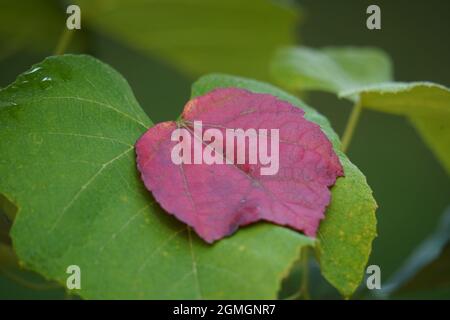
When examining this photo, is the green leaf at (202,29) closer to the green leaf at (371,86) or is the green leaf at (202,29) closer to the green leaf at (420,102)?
the green leaf at (371,86)

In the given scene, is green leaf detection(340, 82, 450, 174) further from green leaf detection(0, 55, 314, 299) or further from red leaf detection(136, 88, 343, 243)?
green leaf detection(0, 55, 314, 299)

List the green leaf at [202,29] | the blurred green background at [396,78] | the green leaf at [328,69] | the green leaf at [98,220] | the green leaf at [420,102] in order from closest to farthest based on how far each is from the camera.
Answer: the green leaf at [98,220]
the green leaf at [420,102]
the green leaf at [328,69]
the green leaf at [202,29]
the blurred green background at [396,78]

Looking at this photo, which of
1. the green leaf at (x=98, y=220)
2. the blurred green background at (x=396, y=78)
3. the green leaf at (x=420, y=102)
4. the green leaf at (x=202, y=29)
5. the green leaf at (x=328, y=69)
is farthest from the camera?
the blurred green background at (x=396, y=78)

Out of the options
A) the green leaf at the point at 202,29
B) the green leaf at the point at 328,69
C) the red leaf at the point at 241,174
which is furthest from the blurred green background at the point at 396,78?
the red leaf at the point at 241,174

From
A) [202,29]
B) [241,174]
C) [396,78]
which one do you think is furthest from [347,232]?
[396,78]

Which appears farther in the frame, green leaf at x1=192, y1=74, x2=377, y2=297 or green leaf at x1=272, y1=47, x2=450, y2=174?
green leaf at x1=272, y1=47, x2=450, y2=174

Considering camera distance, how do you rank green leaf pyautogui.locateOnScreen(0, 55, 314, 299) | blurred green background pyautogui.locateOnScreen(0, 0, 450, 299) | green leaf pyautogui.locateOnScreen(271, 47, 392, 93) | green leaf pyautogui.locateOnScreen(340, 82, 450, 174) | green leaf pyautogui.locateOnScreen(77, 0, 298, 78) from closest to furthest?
green leaf pyautogui.locateOnScreen(0, 55, 314, 299)
green leaf pyautogui.locateOnScreen(340, 82, 450, 174)
green leaf pyautogui.locateOnScreen(271, 47, 392, 93)
green leaf pyautogui.locateOnScreen(77, 0, 298, 78)
blurred green background pyautogui.locateOnScreen(0, 0, 450, 299)

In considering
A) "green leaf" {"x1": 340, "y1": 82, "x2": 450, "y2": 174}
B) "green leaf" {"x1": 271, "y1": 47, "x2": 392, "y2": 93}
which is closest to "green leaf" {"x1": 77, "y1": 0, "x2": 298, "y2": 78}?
"green leaf" {"x1": 271, "y1": 47, "x2": 392, "y2": 93}

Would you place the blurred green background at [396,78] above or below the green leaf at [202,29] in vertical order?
below
